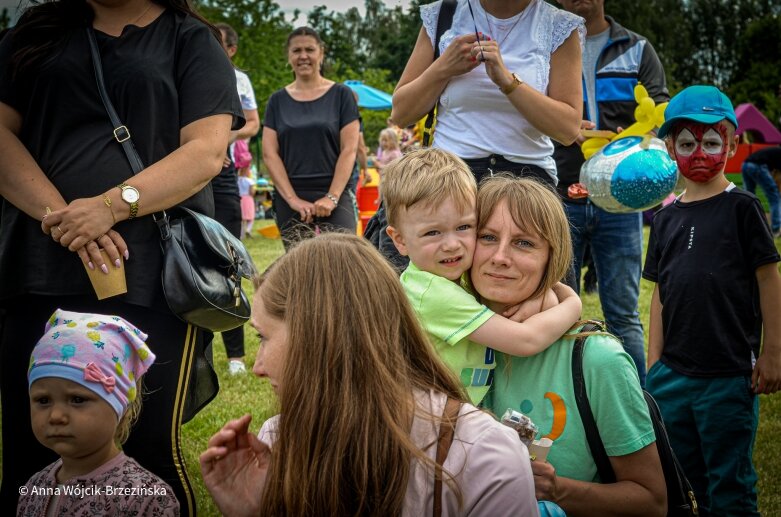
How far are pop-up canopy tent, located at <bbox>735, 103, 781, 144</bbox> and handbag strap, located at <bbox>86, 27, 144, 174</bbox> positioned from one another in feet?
62.8

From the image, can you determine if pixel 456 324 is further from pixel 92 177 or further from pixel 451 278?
pixel 92 177

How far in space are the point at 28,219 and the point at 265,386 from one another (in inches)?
108

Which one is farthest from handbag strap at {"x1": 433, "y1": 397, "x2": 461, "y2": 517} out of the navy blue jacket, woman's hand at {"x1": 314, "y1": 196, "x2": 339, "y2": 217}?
woman's hand at {"x1": 314, "y1": 196, "x2": 339, "y2": 217}

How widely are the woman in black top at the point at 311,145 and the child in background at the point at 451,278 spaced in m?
3.44

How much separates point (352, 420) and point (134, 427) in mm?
1165

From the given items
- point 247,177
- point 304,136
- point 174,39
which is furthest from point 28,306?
point 247,177

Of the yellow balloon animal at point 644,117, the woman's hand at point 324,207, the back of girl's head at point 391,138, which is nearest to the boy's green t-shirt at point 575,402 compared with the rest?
the yellow balloon animal at point 644,117

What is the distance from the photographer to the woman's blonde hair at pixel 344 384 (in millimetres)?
1513

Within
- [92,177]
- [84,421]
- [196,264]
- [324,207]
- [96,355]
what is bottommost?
[324,207]

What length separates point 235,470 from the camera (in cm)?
168

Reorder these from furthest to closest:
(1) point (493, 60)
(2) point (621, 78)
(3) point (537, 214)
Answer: (2) point (621, 78) → (1) point (493, 60) → (3) point (537, 214)

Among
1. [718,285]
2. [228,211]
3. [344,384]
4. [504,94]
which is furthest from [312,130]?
[344,384]

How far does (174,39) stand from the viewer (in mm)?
2506

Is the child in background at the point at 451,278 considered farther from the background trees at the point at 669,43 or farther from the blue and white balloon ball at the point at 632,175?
the background trees at the point at 669,43
